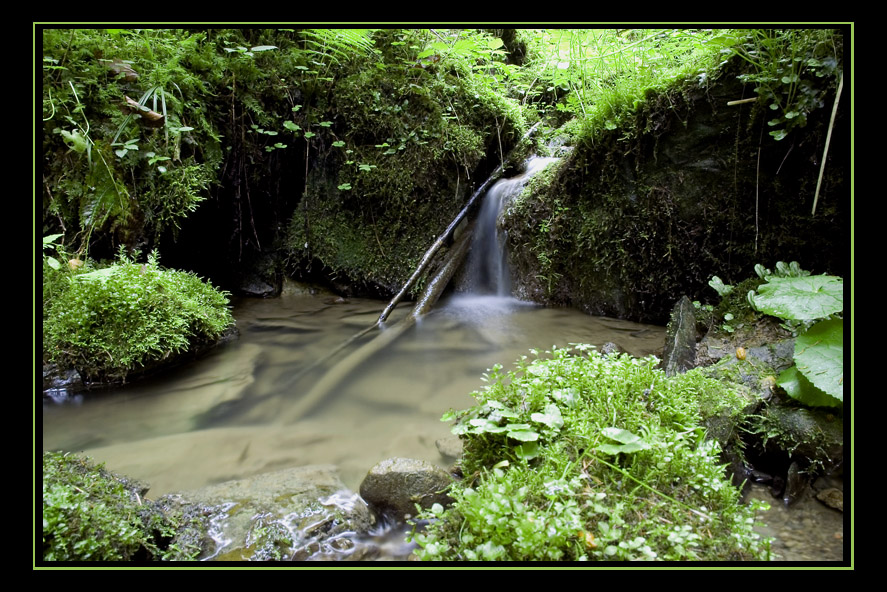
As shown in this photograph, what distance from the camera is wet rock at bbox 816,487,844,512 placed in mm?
1906

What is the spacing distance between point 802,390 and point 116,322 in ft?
15.6

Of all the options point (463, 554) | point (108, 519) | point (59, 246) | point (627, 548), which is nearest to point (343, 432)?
point (108, 519)

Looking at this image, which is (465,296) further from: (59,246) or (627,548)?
(627,548)

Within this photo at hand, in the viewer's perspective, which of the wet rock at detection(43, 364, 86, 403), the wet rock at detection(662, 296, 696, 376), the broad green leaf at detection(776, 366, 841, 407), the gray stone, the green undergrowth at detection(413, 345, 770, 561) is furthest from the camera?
the wet rock at detection(43, 364, 86, 403)

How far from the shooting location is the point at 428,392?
134 inches

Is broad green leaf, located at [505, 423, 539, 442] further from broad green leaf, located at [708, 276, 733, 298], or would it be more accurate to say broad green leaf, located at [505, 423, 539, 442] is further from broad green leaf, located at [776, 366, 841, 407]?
broad green leaf, located at [708, 276, 733, 298]

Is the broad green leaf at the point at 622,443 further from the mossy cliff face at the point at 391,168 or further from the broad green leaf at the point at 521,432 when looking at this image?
the mossy cliff face at the point at 391,168

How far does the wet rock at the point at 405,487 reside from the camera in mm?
1988

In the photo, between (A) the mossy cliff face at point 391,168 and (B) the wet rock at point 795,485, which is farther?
(A) the mossy cliff face at point 391,168

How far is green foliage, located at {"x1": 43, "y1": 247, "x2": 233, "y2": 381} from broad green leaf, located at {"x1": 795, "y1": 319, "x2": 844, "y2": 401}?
14.5 feet

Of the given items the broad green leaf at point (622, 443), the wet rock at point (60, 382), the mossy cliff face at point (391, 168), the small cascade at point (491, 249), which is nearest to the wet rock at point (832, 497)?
the broad green leaf at point (622, 443)

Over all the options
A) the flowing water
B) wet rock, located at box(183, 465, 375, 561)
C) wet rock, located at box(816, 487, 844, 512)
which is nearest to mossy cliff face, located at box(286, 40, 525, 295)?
the flowing water

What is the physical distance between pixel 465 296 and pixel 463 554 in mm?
4824

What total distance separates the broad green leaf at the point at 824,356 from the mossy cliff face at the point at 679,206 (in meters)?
1.68
